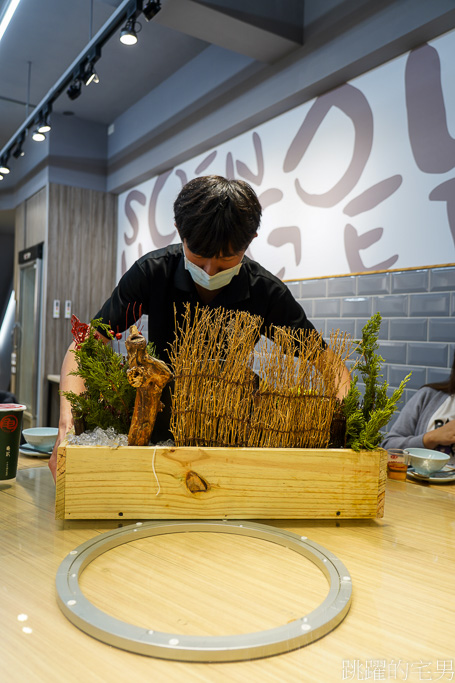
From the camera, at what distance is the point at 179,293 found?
158 centimetres

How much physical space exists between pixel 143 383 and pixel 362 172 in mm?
2202

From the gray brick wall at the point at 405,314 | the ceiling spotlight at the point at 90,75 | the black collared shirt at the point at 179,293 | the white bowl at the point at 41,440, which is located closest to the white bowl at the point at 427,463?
the black collared shirt at the point at 179,293

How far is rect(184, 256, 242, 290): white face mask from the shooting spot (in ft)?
4.61

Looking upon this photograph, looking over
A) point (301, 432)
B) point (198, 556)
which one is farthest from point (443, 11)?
point (198, 556)

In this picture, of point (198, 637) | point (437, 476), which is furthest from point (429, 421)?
point (198, 637)

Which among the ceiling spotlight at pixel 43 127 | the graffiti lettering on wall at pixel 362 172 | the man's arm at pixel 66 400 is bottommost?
the man's arm at pixel 66 400

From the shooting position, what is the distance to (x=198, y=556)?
81cm

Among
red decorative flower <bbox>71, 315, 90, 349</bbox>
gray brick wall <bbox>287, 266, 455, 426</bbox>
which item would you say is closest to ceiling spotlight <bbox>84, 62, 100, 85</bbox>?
gray brick wall <bbox>287, 266, 455, 426</bbox>

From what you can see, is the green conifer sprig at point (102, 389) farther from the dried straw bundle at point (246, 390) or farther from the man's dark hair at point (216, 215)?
the man's dark hair at point (216, 215)

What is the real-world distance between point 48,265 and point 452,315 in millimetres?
3787

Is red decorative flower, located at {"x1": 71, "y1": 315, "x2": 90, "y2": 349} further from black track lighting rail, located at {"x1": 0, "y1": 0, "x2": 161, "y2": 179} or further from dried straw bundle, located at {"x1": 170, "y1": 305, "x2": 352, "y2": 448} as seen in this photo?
black track lighting rail, located at {"x1": 0, "y1": 0, "x2": 161, "y2": 179}

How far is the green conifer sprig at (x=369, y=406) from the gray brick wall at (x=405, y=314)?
1505 mm

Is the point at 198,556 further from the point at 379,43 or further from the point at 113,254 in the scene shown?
the point at 113,254

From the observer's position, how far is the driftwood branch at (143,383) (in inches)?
36.5
